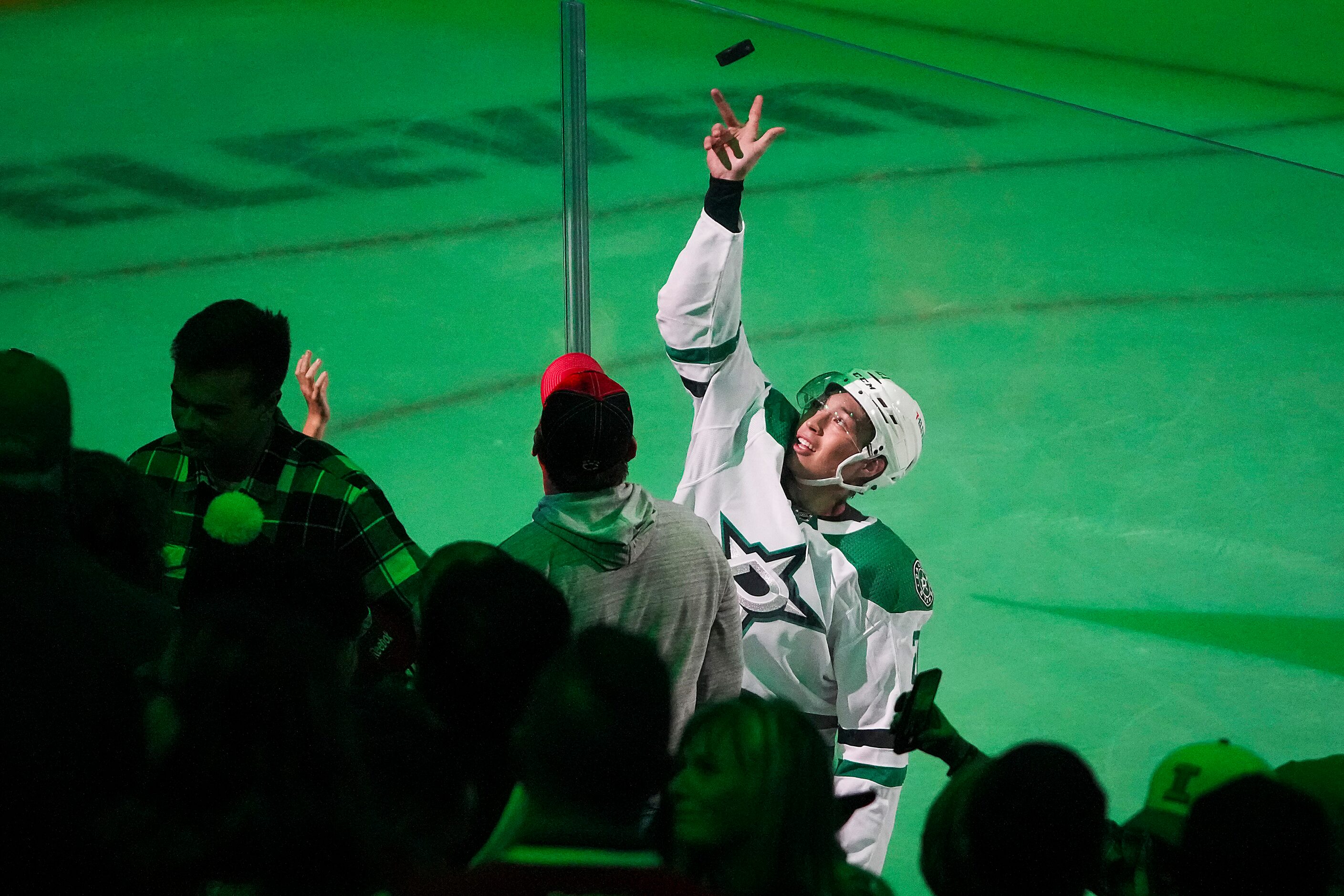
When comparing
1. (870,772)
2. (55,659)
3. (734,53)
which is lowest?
(870,772)

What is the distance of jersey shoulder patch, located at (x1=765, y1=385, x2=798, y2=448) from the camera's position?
335 centimetres

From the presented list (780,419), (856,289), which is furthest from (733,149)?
(856,289)

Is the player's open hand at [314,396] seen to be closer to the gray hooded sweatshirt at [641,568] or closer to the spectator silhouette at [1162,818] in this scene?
the gray hooded sweatshirt at [641,568]

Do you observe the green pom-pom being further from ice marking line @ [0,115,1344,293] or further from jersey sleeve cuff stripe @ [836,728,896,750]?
ice marking line @ [0,115,1344,293]

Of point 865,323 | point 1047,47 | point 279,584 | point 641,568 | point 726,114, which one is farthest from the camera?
point 1047,47

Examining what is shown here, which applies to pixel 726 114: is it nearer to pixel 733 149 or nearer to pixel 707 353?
pixel 733 149

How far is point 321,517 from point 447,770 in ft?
3.07

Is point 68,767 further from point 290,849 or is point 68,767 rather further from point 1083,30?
point 1083,30

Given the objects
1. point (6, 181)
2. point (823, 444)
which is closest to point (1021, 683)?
point (823, 444)

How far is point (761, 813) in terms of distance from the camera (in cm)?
180

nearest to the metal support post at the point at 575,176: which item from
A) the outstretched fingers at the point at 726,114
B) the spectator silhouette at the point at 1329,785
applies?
the outstretched fingers at the point at 726,114

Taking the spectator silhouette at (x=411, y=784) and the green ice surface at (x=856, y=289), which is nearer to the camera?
the spectator silhouette at (x=411, y=784)

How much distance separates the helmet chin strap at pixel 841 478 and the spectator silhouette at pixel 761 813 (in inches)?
57.9

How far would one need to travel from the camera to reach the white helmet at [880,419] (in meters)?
3.33
